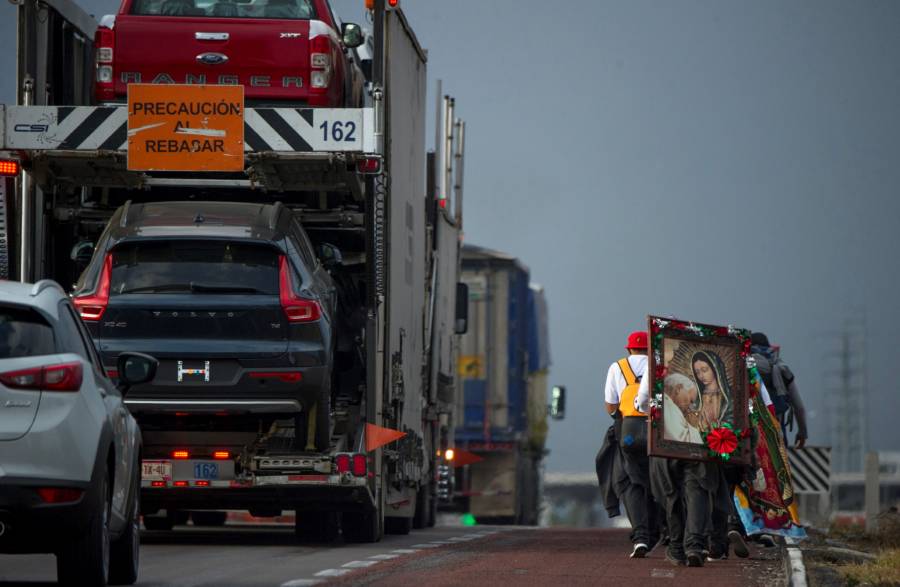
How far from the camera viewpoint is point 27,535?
975cm

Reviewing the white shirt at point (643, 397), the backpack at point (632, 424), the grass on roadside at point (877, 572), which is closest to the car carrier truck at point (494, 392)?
the backpack at point (632, 424)

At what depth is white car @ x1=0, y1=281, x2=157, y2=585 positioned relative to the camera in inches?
378

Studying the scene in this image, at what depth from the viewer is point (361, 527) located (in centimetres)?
1789

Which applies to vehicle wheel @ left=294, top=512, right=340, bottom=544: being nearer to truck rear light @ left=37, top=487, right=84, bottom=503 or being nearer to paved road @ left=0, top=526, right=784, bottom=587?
paved road @ left=0, top=526, right=784, bottom=587

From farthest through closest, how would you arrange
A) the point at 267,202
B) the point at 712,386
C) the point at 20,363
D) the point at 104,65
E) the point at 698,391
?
the point at 267,202, the point at 104,65, the point at 712,386, the point at 698,391, the point at 20,363

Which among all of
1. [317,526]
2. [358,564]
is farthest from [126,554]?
[317,526]

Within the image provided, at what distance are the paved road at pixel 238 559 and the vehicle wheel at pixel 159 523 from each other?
102 cm

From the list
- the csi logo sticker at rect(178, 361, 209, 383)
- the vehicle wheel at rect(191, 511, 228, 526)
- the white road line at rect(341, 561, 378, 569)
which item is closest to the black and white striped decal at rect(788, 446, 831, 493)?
the vehicle wheel at rect(191, 511, 228, 526)

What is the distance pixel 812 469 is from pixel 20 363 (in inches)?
730

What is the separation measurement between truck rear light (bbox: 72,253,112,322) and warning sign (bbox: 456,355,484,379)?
17.9 meters

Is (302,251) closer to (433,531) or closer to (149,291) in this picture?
(149,291)

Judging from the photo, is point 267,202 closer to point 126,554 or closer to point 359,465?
point 359,465

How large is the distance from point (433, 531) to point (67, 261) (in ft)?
22.6

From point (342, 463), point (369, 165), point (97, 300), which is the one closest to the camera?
point (97, 300)
